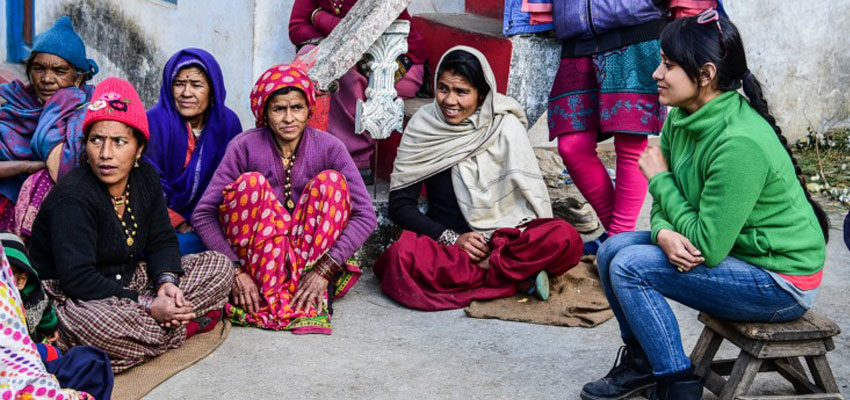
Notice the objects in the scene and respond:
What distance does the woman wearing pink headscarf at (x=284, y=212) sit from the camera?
432 cm

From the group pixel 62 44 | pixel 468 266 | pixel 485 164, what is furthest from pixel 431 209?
pixel 62 44

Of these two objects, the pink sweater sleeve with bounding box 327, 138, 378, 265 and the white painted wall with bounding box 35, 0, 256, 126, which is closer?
the pink sweater sleeve with bounding box 327, 138, 378, 265

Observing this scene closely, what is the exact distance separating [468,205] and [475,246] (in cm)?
26

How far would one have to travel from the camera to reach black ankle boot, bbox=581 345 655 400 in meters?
3.51

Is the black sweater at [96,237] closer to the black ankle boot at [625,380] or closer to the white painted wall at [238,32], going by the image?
the black ankle boot at [625,380]


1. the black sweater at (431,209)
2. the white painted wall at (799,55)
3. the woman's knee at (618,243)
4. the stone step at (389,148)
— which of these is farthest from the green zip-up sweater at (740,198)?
the white painted wall at (799,55)

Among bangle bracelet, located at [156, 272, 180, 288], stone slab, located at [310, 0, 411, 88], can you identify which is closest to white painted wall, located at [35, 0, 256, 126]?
stone slab, located at [310, 0, 411, 88]

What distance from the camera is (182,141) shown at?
467 cm

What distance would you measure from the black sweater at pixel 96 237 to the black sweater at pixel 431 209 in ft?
3.97

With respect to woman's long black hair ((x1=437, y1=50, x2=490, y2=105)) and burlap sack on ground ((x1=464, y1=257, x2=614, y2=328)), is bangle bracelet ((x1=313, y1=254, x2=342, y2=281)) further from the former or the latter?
woman's long black hair ((x1=437, y1=50, x2=490, y2=105))

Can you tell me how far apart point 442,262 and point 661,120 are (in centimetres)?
128

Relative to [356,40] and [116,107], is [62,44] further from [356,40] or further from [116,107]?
[356,40]

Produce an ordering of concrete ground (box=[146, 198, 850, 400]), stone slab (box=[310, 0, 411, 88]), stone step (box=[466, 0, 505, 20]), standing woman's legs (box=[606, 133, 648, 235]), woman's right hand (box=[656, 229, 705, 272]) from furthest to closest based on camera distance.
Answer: stone step (box=[466, 0, 505, 20]), standing woman's legs (box=[606, 133, 648, 235]), stone slab (box=[310, 0, 411, 88]), concrete ground (box=[146, 198, 850, 400]), woman's right hand (box=[656, 229, 705, 272])

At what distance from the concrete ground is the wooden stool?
0.61 feet
